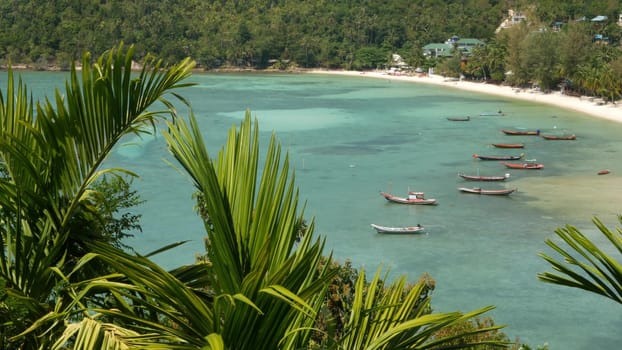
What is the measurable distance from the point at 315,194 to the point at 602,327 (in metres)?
16.6

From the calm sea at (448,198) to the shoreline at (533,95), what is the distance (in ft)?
6.12

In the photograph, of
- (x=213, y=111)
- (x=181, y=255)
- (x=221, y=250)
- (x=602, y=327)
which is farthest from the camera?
(x=213, y=111)

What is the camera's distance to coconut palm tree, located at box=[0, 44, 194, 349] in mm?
2434

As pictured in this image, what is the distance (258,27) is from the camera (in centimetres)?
13412

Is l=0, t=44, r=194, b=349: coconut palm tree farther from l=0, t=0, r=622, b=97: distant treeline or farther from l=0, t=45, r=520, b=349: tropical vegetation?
l=0, t=0, r=622, b=97: distant treeline

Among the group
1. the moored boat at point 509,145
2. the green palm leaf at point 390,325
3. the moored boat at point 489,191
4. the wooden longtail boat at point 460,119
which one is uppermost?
the green palm leaf at point 390,325

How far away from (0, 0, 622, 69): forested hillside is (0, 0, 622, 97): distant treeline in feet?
0.56

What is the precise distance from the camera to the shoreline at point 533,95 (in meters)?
60.0

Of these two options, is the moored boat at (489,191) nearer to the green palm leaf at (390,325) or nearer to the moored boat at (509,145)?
the moored boat at (509,145)

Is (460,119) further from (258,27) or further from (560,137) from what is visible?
(258,27)

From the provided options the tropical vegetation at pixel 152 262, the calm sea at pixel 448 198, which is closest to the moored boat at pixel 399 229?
the calm sea at pixel 448 198

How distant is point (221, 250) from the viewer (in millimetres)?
1965

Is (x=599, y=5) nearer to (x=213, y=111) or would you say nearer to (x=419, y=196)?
(x=213, y=111)

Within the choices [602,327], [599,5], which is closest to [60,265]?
[602,327]
